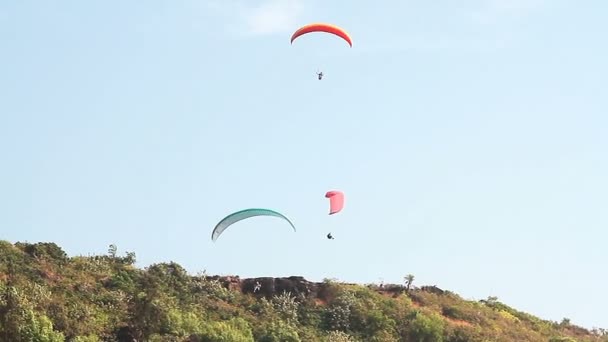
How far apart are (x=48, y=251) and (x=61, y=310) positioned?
35.0ft

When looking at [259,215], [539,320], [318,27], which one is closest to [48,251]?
[259,215]

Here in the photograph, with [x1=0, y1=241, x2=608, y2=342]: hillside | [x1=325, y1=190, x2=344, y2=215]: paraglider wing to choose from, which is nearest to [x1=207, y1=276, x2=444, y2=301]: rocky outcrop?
[x1=0, y1=241, x2=608, y2=342]: hillside

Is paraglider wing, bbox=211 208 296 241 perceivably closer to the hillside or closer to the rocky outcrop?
the hillside

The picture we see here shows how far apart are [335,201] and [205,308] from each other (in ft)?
32.1

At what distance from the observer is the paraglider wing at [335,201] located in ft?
169

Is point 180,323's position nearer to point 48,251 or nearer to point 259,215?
point 259,215

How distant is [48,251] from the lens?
57188 millimetres

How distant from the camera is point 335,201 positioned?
2064 inches

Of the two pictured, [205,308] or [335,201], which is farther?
[205,308]

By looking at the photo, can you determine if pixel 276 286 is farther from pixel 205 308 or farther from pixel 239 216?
pixel 239 216

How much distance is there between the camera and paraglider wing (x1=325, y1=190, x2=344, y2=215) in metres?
51.6

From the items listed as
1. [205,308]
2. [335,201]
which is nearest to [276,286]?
[205,308]

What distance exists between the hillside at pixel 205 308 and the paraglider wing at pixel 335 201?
6.91 m

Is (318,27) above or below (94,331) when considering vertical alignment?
above
